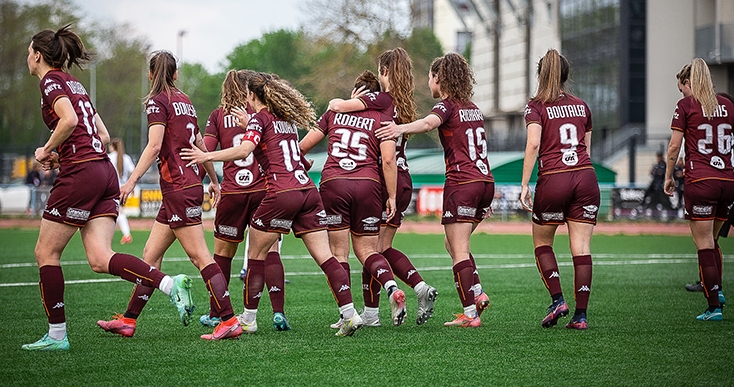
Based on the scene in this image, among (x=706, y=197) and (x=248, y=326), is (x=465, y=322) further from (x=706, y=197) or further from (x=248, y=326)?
(x=706, y=197)

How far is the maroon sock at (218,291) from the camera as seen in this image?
23.6 ft

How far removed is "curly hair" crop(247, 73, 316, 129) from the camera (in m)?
7.39

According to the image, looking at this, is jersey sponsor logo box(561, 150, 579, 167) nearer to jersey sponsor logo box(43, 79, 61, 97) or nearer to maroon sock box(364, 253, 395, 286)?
maroon sock box(364, 253, 395, 286)

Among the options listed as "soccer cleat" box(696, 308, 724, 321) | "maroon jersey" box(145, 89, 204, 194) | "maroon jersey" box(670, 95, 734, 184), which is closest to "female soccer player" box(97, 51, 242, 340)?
"maroon jersey" box(145, 89, 204, 194)

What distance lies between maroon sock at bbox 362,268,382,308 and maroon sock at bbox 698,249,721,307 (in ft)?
10.2

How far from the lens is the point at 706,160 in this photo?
8.55 metres

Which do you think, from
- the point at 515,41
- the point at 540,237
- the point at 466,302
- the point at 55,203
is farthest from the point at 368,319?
the point at 515,41

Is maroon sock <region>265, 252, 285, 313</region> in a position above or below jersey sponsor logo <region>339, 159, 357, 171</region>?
below

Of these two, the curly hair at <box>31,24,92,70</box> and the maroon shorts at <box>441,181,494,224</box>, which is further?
the maroon shorts at <box>441,181,494,224</box>

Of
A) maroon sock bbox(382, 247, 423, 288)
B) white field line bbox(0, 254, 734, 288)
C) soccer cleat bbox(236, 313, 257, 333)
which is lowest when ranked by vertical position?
white field line bbox(0, 254, 734, 288)

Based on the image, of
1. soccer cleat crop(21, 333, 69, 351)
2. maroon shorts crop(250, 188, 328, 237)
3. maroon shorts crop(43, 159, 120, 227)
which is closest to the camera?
maroon shorts crop(43, 159, 120, 227)

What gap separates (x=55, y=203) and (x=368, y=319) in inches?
117

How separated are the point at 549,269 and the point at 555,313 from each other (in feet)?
1.54

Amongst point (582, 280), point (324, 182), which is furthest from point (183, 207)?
point (582, 280)
